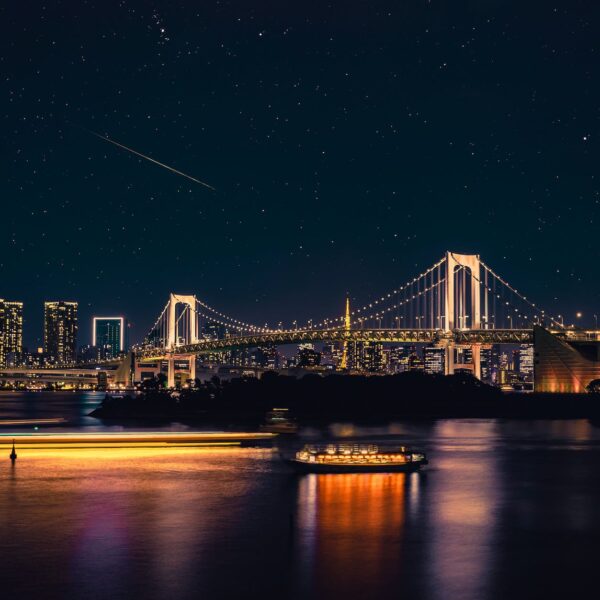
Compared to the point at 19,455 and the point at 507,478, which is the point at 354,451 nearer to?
the point at 507,478

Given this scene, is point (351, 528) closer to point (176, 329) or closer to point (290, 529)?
point (290, 529)

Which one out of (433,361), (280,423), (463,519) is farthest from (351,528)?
(433,361)

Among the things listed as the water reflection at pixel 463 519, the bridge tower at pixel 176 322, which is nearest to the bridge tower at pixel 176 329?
the bridge tower at pixel 176 322

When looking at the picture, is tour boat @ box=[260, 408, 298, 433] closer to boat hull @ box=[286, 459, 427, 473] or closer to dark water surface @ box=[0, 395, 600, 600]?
dark water surface @ box=[0, 395, 600, 600]

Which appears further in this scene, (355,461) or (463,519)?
(355,461)

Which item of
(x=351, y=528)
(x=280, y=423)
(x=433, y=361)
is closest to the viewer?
(x=351, y=528)

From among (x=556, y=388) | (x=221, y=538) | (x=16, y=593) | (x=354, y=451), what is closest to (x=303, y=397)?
(x=556, y=388)
